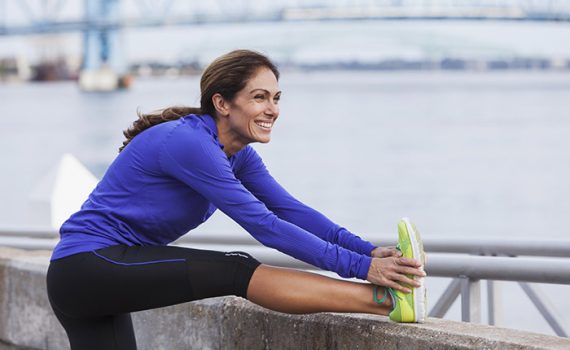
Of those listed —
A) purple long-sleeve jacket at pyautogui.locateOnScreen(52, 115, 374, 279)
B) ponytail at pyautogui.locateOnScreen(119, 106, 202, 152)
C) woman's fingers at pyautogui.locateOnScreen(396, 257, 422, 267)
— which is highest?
ponytail at pyautogui.locateOnScreen(119, 106, 202, 152)

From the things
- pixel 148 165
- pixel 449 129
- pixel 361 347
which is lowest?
pixel 361 347

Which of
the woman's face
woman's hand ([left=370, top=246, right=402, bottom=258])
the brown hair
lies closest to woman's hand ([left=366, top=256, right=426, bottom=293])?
Answer: woman's hand ([left=370, top=246, right=402, bottom=258])

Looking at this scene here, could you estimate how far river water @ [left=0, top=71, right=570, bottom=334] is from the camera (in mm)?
21141

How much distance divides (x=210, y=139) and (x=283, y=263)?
1.17m

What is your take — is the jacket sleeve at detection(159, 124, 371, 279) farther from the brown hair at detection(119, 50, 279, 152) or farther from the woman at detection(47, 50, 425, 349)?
the brown hair at detection(119, 50, 279, 152)

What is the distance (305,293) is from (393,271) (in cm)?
24

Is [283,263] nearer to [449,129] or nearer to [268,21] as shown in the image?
[449,129]

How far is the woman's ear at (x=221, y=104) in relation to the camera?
3029 millimetres

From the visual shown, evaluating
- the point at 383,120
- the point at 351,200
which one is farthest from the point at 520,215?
the point at 383,120

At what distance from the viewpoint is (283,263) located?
4008 millimetres

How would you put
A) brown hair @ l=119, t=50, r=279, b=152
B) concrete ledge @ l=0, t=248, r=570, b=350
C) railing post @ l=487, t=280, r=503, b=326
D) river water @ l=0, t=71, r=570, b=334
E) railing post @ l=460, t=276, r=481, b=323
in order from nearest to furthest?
concrete ledge @ l=0, t=248, r=570, b=350 → brown hair @ l=119, t=50, r=279, b=152 → railing post @ l=460, t=276, r=481, b=323 → railing post @ l=487, t=280, r=503, b=326 → river water @ l=0, t=71, r=570, b=334

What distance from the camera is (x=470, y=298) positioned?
3.44m

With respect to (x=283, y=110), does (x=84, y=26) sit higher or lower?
higher

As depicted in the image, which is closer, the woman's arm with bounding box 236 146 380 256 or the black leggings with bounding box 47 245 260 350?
the black leggings with bounding box 47 245 260 350
